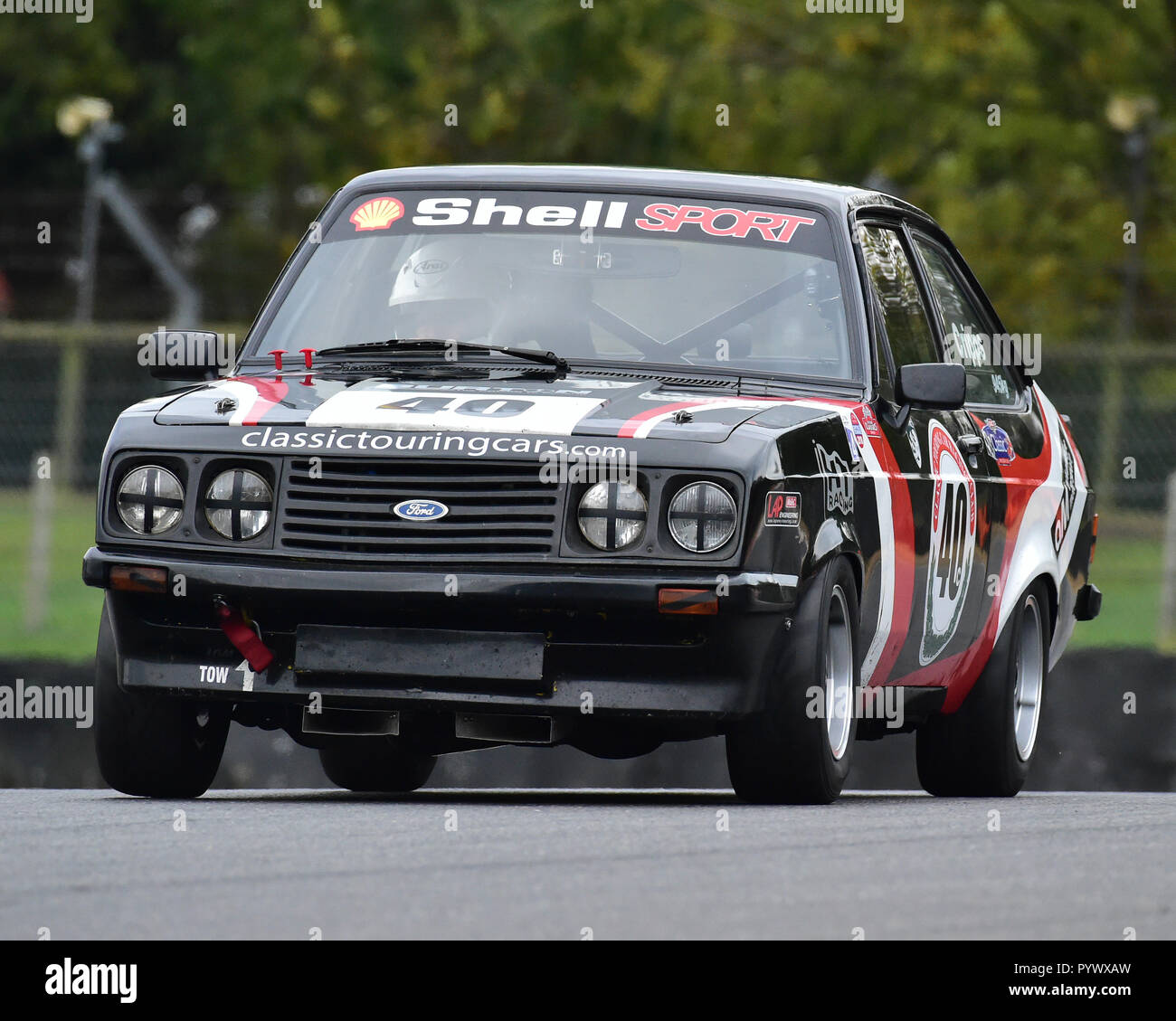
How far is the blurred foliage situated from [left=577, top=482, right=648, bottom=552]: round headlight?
58.9 feet

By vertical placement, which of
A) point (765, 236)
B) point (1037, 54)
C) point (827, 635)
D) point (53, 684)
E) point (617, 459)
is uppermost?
point (1037, 54)

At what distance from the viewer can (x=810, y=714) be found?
7.64m

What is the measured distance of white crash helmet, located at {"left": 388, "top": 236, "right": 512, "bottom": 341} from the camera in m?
8.56

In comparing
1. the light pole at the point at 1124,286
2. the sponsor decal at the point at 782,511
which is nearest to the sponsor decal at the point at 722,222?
the sponsor decal at the point at 782,511

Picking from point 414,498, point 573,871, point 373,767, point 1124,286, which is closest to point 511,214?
point 414,498

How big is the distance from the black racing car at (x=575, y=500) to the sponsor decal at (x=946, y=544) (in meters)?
0.02

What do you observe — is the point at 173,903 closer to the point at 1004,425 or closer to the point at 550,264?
the point at 550,264

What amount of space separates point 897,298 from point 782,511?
1.77 m

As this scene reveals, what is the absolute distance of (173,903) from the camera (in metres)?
5.71

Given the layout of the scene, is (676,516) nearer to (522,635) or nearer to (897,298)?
(522,635)

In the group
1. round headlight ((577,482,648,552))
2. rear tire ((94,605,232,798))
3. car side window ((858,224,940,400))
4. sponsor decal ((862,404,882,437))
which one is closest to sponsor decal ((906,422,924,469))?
car side window ((858,224,940,400))
